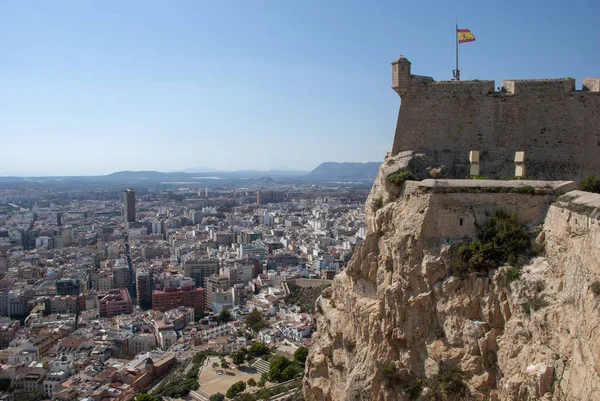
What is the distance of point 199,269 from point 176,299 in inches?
386

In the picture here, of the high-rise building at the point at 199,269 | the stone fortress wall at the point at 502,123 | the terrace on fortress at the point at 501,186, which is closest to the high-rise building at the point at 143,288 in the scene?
the high-rise building at the point at 199,269

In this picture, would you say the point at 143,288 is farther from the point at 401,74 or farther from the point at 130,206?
the point at 130,206

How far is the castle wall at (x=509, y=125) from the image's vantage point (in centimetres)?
1346

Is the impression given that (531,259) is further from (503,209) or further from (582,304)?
(582,304)

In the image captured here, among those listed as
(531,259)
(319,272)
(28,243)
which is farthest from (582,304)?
(28,243)

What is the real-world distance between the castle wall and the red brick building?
38.4m

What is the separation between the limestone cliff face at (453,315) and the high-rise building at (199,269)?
43979 millimetres

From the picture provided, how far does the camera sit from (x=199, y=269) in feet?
193

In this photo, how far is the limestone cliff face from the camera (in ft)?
27.2

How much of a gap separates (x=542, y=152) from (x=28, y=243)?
87255 mm

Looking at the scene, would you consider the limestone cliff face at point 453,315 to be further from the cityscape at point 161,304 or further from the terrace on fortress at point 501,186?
the cityscape at point 161,304

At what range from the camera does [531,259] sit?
10.1 m

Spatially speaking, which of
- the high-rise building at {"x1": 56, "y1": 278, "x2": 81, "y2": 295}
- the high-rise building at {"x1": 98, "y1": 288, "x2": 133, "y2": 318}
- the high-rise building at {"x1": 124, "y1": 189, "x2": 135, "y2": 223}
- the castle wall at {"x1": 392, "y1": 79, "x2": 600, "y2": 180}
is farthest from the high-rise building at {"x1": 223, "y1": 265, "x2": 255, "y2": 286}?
the high-rise building at {"x1": 124, "y1": 189, "x2": 135, "y2": 223}

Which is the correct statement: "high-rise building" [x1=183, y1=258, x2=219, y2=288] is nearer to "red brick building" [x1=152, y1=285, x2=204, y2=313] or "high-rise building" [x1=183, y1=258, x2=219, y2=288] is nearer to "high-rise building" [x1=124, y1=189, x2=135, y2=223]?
"red brick building" [x1=152, y1=285, x2=204, y2=313]
